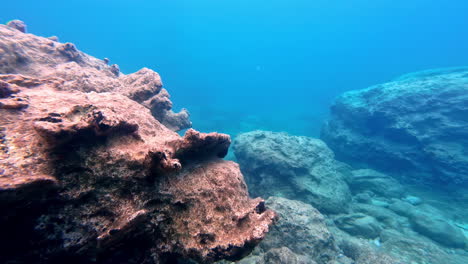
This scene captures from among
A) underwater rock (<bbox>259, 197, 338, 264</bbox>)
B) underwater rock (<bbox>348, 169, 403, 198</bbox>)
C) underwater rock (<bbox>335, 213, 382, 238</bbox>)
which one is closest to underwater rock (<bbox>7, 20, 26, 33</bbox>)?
underwater rock (<bbox>259, 197, 338, 264</bbox>)

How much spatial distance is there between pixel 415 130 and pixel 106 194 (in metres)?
15.7

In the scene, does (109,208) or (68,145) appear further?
(68,145)

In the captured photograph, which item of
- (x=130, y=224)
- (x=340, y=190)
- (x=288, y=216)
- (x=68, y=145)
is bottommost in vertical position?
(x=130, y=224)

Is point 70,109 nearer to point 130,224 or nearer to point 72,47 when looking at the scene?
point 130,224

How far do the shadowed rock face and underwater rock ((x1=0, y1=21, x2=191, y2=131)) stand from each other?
1837 millimetres

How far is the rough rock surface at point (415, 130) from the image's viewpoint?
1106 cm

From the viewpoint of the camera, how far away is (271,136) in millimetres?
10953

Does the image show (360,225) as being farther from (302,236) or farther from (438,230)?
(302,236)

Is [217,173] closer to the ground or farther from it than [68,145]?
farther from it

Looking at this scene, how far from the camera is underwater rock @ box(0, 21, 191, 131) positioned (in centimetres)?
461

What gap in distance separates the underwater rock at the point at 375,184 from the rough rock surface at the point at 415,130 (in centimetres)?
194

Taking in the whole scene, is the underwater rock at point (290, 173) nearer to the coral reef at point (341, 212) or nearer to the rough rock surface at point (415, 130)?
the coral reef at point (341, 212)

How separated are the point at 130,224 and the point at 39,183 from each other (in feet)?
2.84

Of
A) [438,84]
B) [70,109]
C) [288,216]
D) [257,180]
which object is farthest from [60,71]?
[438,84]
